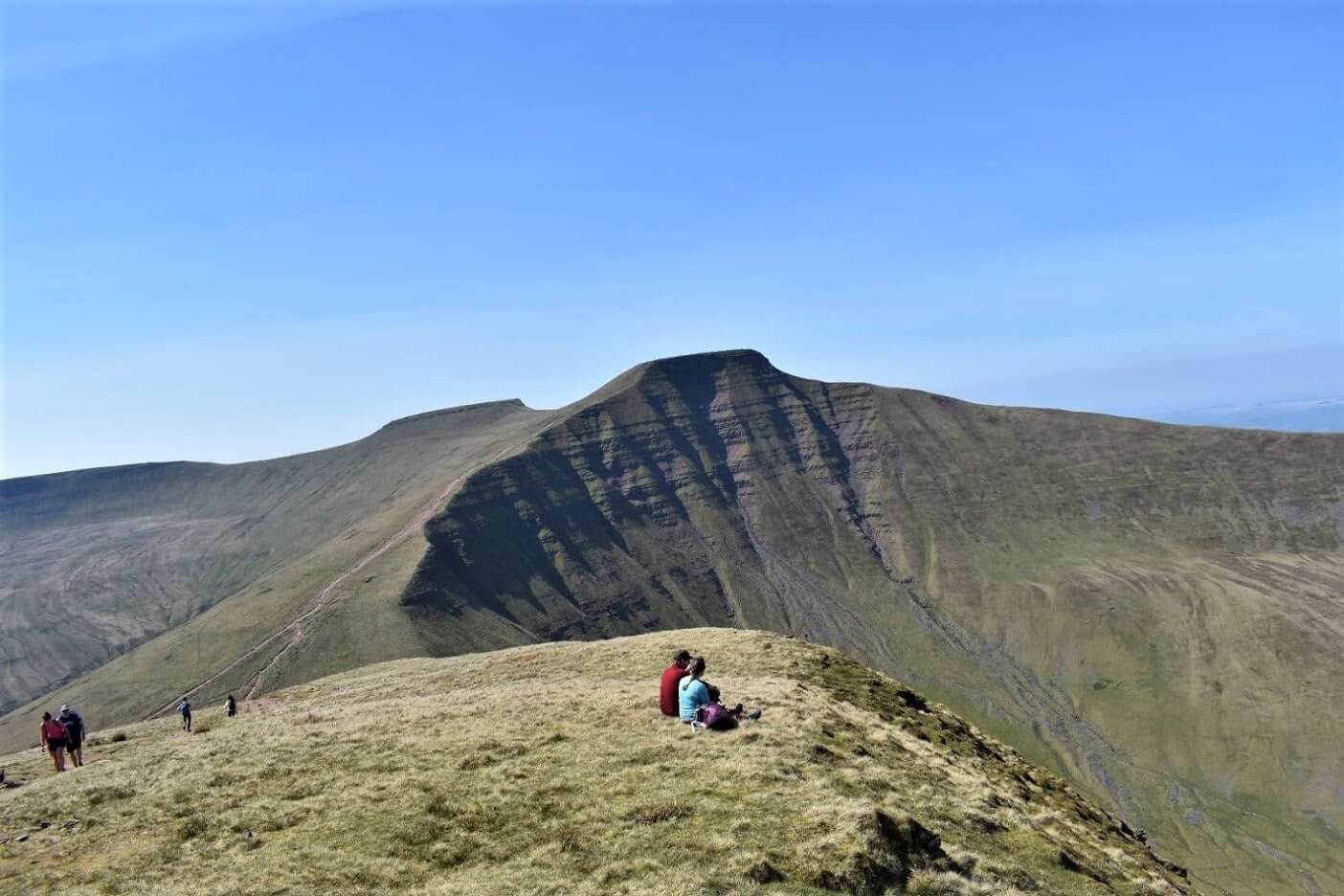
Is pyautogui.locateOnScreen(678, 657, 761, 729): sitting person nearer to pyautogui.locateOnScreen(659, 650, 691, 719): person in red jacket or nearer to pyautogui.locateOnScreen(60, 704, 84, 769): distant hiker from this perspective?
pyautogui.locateOnScreen(659, 650, 691, 719): person in red jacket

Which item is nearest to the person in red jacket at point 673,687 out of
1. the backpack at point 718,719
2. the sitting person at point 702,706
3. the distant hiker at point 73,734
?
the sitting person at point 702,706

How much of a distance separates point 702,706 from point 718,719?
1.03 m

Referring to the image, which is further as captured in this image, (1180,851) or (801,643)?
(1180,851)

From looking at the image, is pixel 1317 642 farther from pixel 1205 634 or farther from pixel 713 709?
pixel 713 709

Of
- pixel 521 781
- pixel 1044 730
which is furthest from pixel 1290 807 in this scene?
pixel 521 781

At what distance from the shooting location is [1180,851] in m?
146

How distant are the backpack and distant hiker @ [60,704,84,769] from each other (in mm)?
26129

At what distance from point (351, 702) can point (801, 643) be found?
25827mm

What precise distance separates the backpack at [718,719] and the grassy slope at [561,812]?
21.6 inches

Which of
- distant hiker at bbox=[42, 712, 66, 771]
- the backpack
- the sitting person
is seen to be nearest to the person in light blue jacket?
the sitting person

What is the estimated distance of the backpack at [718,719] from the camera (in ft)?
94.5

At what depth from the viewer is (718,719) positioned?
94.6 feet

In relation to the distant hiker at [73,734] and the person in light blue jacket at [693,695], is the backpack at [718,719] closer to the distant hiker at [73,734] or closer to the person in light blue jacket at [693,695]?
the person in light blue jacket at [693,695]

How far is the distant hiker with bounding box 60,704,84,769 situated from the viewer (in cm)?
3697
